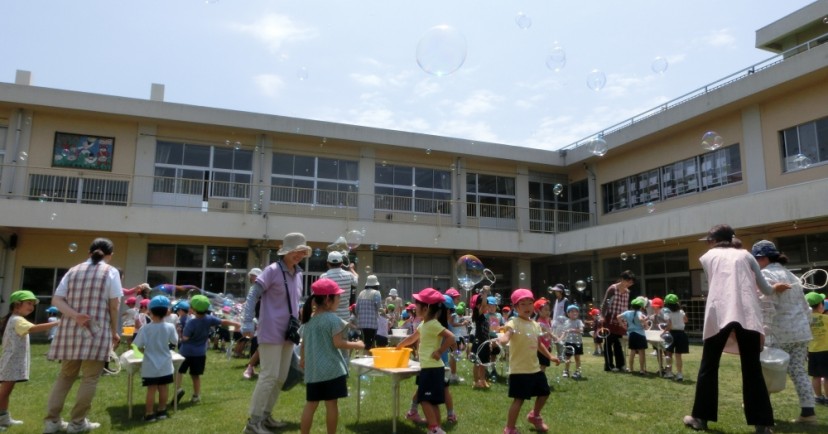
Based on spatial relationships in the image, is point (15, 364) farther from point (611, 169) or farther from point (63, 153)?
point (611, 169)

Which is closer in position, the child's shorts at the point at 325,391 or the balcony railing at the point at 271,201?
the child's shorts at the point at 325,391

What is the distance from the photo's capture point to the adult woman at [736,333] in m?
4.73

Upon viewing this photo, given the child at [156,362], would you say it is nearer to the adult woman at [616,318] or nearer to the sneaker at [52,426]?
the sneaker at [52,426]

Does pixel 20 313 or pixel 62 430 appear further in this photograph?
pixel 20 313

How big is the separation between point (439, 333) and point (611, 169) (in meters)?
19.4

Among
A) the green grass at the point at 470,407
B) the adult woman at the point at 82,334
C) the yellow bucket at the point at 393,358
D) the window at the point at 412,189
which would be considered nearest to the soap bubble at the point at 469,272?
the green grass at the point at 470,407

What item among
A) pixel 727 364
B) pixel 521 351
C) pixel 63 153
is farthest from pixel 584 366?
pixel 63 153

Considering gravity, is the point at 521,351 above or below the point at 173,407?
above

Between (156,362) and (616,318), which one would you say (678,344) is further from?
(156,362)

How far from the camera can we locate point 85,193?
58.6 ft

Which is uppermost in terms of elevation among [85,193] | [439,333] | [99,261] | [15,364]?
[85,193]

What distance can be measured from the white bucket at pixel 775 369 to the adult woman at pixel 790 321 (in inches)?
22.8

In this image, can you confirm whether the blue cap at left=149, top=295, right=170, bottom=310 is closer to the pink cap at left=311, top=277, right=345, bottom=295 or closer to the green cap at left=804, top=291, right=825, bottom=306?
the pink cap at left=311, top=277, right=345, bottom=295

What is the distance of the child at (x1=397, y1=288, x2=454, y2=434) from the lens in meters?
4.88
